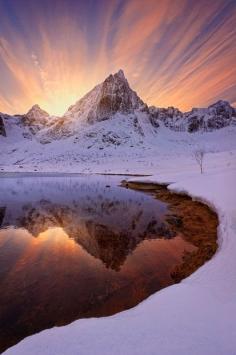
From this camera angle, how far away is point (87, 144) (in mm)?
130250

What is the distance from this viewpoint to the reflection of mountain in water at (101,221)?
42.5 ft

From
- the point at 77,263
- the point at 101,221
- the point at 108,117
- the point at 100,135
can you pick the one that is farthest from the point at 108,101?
the point at 77,263

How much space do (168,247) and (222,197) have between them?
807 cm

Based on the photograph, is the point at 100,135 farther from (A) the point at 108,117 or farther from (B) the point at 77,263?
(B) the point at 77,263

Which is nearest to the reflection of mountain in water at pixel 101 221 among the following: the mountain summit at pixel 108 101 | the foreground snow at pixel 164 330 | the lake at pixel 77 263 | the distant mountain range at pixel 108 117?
the lake at pixel 77 263

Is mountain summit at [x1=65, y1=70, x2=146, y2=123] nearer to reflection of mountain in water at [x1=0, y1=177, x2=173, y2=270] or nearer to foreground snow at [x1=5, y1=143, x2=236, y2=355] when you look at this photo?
reflection of mountain in water at [x1=0, y1=177, x2=173, y2=270]

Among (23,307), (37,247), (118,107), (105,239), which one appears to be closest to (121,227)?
(105,239)

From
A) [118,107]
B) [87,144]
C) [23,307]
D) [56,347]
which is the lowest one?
[23,307]

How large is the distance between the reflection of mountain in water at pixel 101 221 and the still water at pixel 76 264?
56mm

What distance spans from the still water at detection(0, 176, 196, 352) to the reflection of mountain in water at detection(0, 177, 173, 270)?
0.18ft

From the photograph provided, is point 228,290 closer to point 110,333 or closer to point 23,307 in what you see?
point 110,333

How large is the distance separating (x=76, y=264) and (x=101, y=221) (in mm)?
7325

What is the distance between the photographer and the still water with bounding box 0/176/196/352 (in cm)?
755

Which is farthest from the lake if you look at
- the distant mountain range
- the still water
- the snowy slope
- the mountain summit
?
the mountain summit
